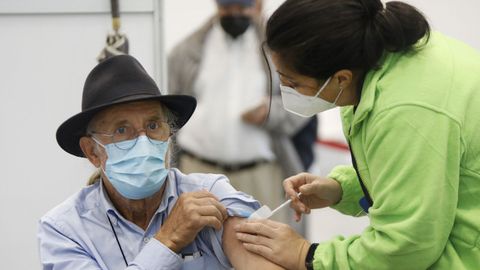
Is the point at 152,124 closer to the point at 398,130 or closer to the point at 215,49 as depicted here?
the point at 398,130

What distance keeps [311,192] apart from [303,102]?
0.36m

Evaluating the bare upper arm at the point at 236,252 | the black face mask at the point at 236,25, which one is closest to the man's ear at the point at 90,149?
the bare upper arm at the point at 236,252

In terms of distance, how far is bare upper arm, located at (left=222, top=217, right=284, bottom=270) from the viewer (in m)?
1.68

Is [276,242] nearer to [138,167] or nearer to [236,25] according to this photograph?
[138,167]

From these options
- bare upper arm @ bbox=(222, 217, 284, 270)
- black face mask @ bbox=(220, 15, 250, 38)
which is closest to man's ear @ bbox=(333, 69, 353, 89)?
bare upper arm @ bbox=(222, 217, 284, 270)

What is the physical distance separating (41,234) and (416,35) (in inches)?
40.6

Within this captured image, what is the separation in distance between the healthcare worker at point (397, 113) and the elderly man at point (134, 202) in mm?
298

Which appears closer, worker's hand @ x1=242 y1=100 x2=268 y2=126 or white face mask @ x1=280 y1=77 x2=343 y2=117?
white face mask @ x1=280 y1=77 x2=343 y2=117

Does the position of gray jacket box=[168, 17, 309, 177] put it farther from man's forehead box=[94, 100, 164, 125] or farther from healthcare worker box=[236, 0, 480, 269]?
healthcare worker box=[236, 0, 480, 269]

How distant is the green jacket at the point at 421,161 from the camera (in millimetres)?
1334

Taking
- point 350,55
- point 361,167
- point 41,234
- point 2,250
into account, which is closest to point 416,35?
point 350,55

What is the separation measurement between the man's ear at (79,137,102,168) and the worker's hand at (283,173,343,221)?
496 mm

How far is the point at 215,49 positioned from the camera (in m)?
3.75

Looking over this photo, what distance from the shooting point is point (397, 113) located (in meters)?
1.34
